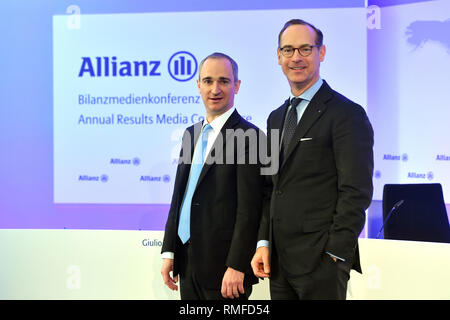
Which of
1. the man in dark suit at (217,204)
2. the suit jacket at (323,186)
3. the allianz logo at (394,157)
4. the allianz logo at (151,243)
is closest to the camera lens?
the suit jacket at (323,186)

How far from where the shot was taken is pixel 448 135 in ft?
12.5

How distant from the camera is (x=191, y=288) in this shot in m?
2.34

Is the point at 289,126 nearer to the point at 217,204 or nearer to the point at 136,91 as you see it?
the point at 217,204

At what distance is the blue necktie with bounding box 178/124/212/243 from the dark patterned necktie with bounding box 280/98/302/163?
0.47 m

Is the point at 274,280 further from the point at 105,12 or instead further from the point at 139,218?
the point at 105,12

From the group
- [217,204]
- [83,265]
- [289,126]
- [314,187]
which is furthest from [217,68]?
[83,265]

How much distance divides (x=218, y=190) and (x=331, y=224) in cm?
60

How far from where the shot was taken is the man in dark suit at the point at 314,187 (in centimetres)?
189

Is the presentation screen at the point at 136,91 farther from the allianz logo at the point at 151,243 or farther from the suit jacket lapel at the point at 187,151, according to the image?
the suit jacket lapel at the point at 187,151

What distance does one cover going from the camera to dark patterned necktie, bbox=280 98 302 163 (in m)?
2.08

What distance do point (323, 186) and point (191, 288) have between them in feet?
2.77

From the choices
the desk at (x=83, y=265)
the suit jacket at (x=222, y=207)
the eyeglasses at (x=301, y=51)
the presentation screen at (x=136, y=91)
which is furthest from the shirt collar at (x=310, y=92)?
the presentation screen at (x=136, y=91)

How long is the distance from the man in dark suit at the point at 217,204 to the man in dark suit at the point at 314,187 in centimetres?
12

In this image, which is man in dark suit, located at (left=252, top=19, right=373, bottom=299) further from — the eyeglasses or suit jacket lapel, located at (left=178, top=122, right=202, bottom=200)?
suit jacket lapel, located at (left=178, top=122, right=202, bottom=200)
